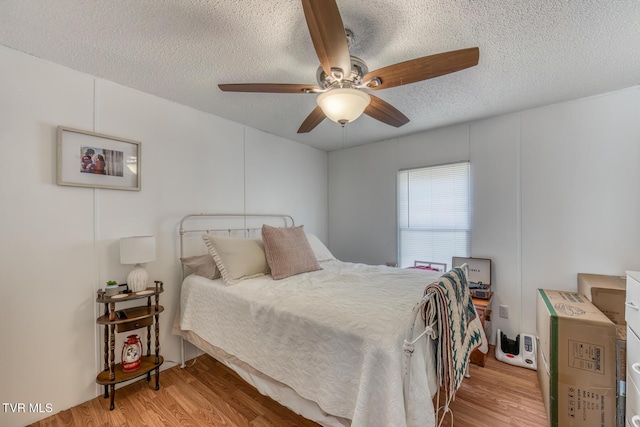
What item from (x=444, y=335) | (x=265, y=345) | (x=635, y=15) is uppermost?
(x=635, y=15)

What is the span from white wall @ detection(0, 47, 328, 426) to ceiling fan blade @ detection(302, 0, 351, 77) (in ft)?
5.94

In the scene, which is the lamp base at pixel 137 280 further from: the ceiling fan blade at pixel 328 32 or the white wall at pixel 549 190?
the white wall at pixel 549 190

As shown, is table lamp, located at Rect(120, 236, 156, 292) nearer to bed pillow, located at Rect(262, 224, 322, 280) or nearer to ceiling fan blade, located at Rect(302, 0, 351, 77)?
bed pillow, located at Rect(262, 224, 322, 280)

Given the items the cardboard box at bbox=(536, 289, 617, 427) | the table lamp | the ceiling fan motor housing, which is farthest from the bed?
the ceiling fan motor housing

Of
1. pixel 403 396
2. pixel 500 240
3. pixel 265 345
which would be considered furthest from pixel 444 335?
pixel 500 240

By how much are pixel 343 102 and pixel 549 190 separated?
2.34 meters

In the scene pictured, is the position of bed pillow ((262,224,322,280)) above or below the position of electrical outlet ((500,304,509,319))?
above

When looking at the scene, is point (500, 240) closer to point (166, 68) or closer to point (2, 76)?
point (166, 68)

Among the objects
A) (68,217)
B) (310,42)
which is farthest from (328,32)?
(68,217)

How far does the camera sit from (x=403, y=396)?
111cm

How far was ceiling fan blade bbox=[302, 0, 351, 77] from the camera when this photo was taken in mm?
1015

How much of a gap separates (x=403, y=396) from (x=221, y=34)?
2.09 m

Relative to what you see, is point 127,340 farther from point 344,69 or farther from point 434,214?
point 434,214

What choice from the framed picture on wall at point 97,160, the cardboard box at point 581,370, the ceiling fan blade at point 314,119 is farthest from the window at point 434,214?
the framed picture on wall at point 97,160
